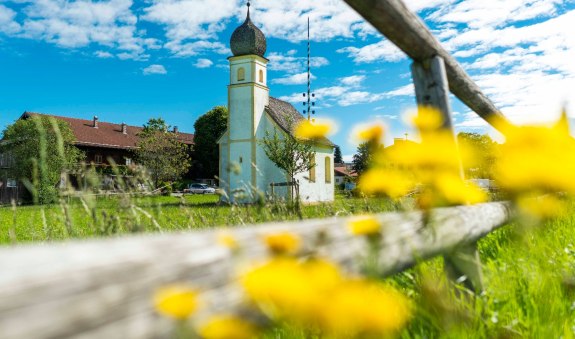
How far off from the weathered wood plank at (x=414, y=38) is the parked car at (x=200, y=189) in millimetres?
38265

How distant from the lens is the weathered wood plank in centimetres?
195

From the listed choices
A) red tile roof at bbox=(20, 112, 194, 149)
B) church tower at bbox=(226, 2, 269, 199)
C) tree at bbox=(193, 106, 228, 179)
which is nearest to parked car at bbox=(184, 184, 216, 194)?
tree at bbox=(193, 106, 228, 179)

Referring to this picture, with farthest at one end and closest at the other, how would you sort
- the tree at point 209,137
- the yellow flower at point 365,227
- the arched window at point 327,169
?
the tree at point 209,137 < the arched window at point 327,169 < the yellow flower at point 365,227

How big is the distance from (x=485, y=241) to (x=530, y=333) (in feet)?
7.03

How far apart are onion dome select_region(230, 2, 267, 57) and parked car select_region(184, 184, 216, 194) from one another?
16.7 m

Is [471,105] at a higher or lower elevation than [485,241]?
higher

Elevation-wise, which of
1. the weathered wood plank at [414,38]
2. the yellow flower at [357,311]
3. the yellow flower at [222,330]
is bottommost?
the yellow flower at [222,330]

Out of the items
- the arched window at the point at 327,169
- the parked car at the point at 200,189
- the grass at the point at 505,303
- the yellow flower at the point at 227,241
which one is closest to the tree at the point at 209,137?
the parked car at the point at 200,189

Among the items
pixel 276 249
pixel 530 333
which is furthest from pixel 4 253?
pixel 530 333

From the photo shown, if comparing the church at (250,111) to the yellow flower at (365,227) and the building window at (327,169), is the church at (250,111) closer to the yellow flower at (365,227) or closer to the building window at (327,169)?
the building window at (327,169)

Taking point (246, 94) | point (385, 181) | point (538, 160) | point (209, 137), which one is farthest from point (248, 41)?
point (538, 160)

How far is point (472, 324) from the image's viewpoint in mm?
1790

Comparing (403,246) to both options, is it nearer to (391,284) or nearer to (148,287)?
(148,287)

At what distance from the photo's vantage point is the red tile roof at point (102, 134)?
43438 millimetres
